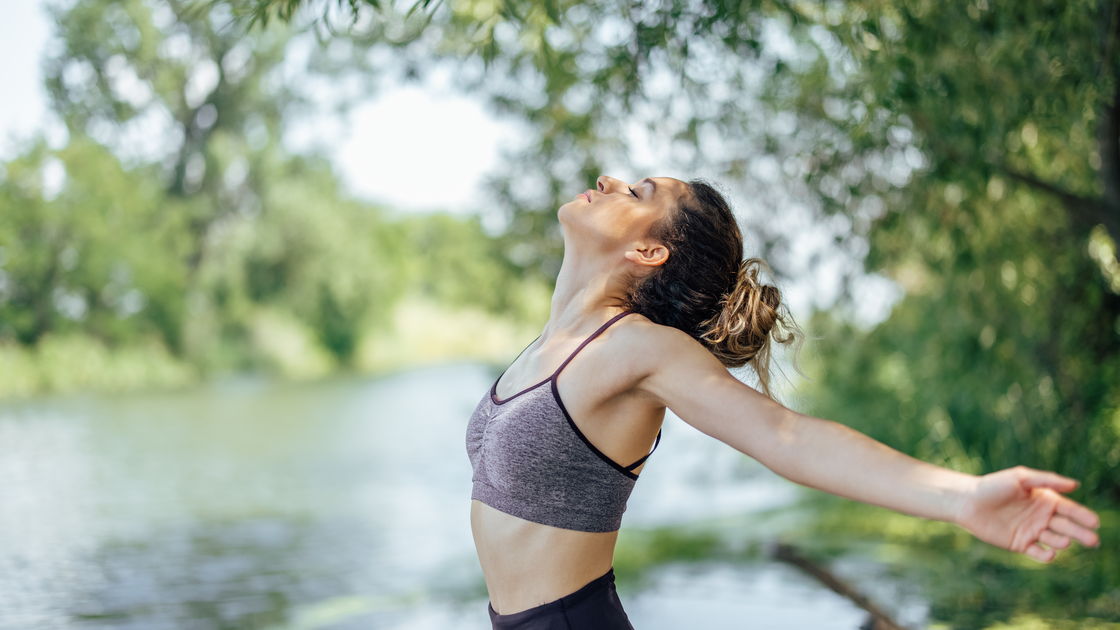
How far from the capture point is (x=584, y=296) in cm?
148

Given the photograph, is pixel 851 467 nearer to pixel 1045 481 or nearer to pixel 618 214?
pixel 1045 481

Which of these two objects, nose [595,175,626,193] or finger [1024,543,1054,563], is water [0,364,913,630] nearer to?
nose [595,175,626,193]

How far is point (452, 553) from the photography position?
23.5 ft

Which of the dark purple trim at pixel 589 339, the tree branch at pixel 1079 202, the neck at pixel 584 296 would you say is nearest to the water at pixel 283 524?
the tree branch at pixel 1079 202

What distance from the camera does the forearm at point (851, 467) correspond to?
99 centimetres

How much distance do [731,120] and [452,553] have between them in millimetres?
4270

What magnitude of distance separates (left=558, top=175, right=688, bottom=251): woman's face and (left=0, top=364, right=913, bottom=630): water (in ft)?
12.6

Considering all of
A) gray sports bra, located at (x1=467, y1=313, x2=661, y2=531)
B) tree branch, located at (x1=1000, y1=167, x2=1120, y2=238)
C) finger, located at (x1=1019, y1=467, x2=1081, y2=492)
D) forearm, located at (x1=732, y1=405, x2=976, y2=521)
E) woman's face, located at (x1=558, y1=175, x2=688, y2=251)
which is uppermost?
tree branch, located at (x1=1000, y1=167, x2=1120, y2=238)

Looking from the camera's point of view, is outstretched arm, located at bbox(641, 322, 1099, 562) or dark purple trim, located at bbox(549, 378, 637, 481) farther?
dark purple trim, located at bbox(549, 378, 637, 481)

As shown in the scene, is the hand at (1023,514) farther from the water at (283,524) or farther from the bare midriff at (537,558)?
the water at (283,524)

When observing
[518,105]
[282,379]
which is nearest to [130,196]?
[282,379]

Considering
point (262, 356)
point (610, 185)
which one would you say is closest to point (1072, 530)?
point (610, 185)

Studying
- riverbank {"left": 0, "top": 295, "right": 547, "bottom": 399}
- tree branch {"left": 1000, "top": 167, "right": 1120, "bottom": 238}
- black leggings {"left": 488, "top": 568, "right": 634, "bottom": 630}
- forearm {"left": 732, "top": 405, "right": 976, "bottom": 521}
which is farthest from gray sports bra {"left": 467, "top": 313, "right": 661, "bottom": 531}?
riverbank {"left": 0, "top": 295, "right": 547, "bottom": 399}

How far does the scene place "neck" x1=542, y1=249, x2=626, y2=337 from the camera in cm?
144
